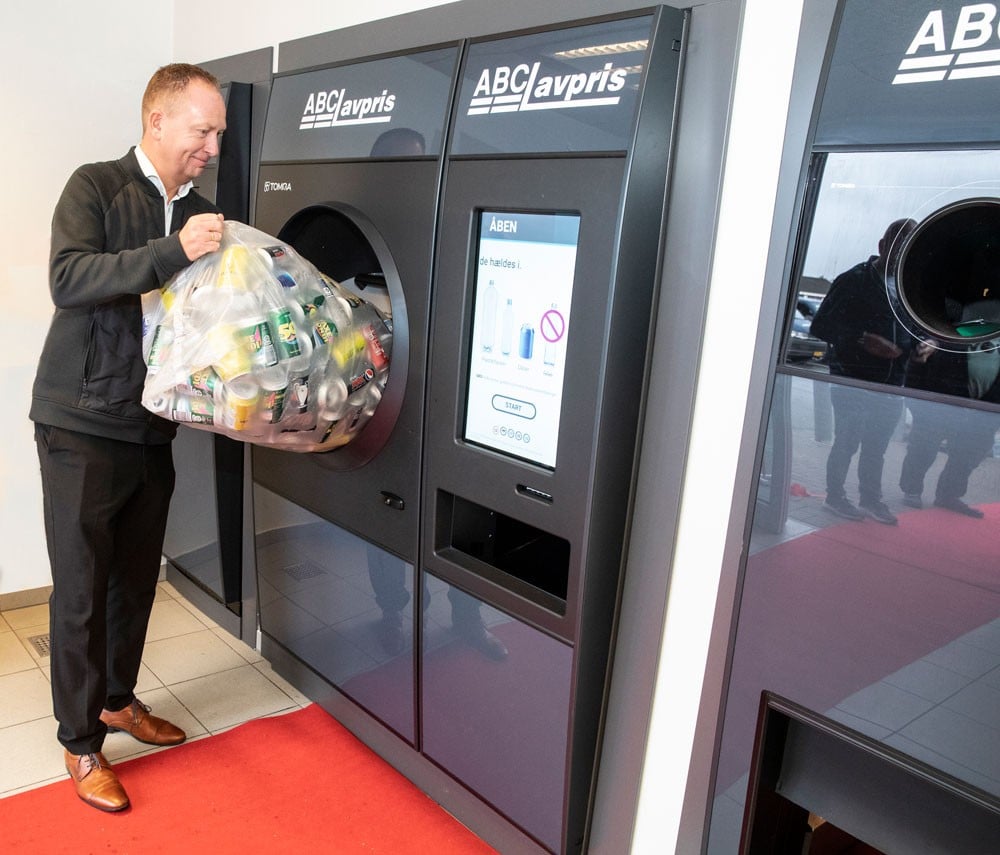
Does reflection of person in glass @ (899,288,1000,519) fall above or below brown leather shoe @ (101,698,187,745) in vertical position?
above

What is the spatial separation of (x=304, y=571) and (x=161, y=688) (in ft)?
2.22

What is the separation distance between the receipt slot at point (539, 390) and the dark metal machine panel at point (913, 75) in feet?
1.14

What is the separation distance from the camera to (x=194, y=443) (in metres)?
3.30

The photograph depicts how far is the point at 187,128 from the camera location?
221 centimetres

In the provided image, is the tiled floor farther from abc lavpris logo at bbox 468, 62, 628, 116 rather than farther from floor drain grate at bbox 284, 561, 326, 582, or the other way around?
abc lavpris logo at bbox 468, 62, 628, 116

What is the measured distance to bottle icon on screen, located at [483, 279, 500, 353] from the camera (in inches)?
77.2

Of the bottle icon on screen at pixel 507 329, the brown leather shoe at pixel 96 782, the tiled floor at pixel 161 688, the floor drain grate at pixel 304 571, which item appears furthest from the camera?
the floor drain grate at pixel 304 571

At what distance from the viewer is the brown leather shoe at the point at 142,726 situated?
8.59 ft

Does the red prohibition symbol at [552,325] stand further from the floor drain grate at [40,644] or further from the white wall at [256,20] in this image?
the floor drain grate at [40,644]

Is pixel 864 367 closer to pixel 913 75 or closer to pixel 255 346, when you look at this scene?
pixel 913 75

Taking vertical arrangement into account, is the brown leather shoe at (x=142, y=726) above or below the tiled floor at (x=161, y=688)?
above

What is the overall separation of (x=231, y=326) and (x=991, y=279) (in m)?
1.42

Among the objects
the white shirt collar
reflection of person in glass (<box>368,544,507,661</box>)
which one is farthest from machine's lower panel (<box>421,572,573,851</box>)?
the white shirt collar

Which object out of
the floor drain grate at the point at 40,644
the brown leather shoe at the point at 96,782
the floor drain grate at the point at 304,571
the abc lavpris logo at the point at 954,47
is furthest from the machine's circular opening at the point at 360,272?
the floor drain grate at the point at 40,644
